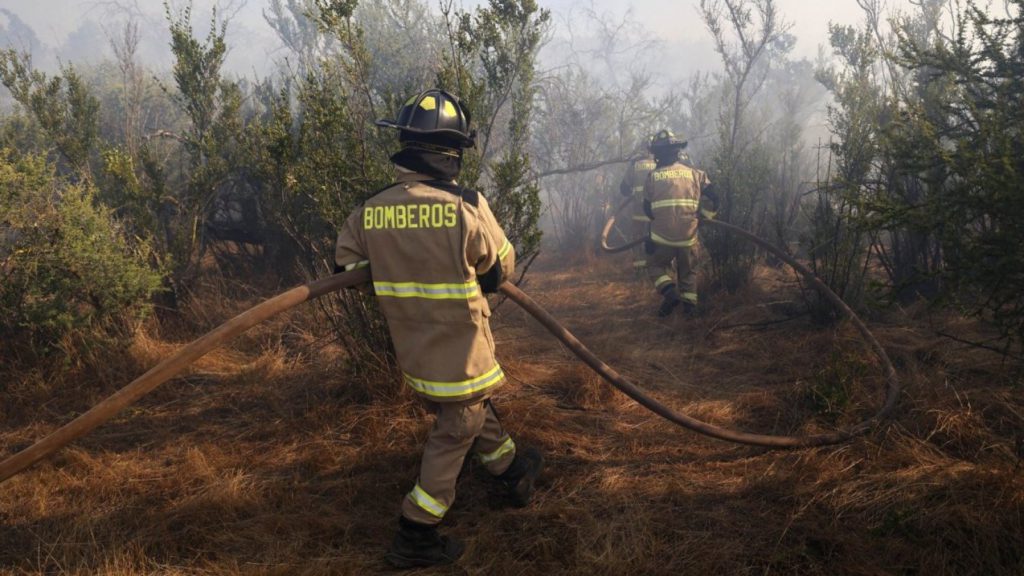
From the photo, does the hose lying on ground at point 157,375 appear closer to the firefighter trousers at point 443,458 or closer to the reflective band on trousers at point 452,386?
the reflective band on trousers at point 452,386

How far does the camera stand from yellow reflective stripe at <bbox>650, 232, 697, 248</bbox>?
6207 mm

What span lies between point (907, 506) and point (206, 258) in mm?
6947

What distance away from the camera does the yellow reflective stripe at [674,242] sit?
621 centimetres

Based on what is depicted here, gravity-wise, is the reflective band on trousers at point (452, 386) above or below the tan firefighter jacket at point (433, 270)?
below

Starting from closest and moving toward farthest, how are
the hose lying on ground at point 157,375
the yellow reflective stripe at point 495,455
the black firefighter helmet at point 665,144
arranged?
1. the hose lying on ground at point 157,375
2. the yellow reflective stripe at point 495,455
3. the black firefighter helmet at point 665,144

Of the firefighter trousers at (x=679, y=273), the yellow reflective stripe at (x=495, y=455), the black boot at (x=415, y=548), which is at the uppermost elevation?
the firefighter trousers at (x=679, y=273)

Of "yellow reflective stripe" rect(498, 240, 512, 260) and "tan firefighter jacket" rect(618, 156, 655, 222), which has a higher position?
"tan firefighter jacket" rect(618, 156, 655, 222)

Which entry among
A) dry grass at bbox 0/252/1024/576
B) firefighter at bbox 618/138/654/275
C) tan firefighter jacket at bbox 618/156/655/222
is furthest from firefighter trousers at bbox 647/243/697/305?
tan firefighter jacket at bbox 618/156/655/222

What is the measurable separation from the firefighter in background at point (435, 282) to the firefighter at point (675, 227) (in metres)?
4.11

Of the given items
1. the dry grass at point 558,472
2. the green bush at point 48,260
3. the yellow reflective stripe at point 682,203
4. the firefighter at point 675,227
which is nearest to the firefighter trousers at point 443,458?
the dry grass at point 558,472

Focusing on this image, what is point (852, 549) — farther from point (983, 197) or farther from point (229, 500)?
point (229, 500)

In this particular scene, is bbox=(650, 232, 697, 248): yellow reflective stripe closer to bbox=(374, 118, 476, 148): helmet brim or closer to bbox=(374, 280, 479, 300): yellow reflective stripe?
bbox=(374, 118, 476, 148): helmet brim

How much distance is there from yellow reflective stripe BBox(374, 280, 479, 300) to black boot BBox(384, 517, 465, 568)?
90 centimetres

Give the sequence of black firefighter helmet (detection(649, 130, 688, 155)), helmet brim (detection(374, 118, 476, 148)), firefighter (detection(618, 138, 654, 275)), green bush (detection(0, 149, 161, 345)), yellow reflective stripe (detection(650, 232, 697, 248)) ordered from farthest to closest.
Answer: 1. firefighter (detection(618, 138, 654, 275))
2. black firefighter helmet (detection(649, 130, 688, 155))
3. yellow reflective stripe (detection(650, 232, 697, 248))
4. green bush (detection(0, 149, 161, 345))
5. helmet brim (detection(374, 118, 476, 148))
